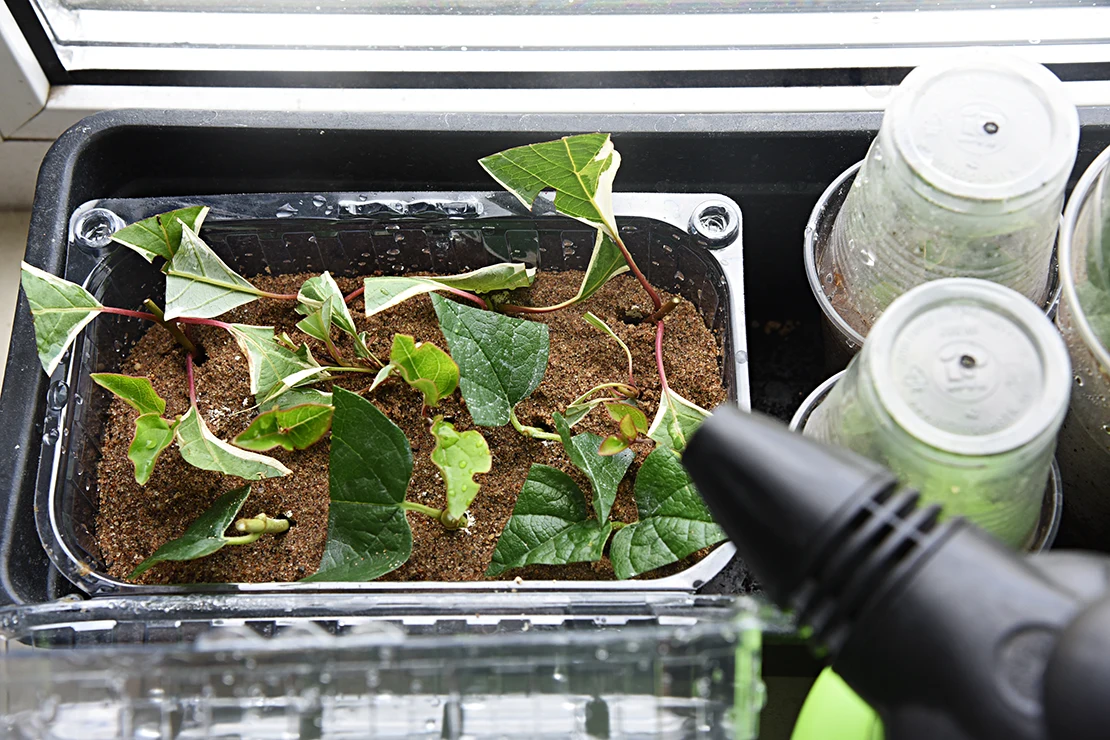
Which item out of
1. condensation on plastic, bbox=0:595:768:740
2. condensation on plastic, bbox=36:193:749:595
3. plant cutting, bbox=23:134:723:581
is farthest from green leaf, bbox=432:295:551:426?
condensation on plastic, bbox=0:595:768:740

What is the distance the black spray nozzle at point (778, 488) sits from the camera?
357 mm

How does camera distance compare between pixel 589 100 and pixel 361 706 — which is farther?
pixel 589 100

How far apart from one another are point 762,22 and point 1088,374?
423 mm

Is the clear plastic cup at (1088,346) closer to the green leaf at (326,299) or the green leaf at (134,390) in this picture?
the green leaf at (326,299)

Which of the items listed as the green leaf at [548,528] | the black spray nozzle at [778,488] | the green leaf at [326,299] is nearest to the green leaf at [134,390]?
the green leaf at [326,299]

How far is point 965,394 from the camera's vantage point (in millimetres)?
444

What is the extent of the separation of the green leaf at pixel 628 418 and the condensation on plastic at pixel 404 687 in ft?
0.67

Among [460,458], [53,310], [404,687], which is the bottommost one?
[404,687]

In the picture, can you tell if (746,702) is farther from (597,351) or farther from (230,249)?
(230,249)

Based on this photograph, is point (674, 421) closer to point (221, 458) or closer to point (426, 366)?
point (426, 366)

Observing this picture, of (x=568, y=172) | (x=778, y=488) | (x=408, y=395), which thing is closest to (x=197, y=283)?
(x=408, y=395)

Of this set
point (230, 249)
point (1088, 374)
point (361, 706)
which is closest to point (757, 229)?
point (1088, 374)

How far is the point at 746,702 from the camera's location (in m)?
0.44

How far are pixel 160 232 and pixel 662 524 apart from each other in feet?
1.29
